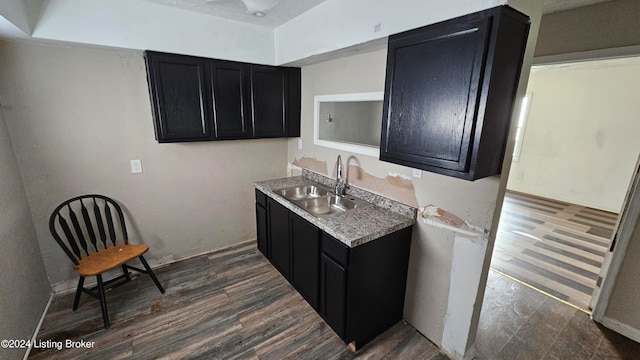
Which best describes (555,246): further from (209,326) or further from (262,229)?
(209,326)

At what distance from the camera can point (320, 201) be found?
248 centimetres

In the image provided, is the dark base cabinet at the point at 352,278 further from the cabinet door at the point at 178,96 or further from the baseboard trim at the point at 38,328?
the baseboard trim at the point at 38,328

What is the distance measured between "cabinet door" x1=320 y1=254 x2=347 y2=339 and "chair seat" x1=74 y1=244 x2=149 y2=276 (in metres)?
1.55

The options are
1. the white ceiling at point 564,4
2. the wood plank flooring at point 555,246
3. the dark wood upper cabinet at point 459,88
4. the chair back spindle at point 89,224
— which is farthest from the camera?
the wood plank flooring at point 555,246

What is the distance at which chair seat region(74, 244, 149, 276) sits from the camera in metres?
1.93

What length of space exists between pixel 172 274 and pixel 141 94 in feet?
5.72

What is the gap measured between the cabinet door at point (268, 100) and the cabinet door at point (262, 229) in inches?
31.8

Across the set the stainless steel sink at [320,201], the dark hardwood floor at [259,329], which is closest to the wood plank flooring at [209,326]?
the dark hardwood floor at [259,329]

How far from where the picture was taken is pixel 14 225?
1.80 metres

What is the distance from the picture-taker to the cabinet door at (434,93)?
1206mm

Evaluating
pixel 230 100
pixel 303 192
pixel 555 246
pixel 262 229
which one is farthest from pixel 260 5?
Result: pixel 555 246

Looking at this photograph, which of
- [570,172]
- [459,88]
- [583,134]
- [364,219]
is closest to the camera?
[459,88]

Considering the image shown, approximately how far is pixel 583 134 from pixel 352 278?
544cm

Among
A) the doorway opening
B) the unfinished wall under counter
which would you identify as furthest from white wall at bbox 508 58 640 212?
the unfinished wall under counter
